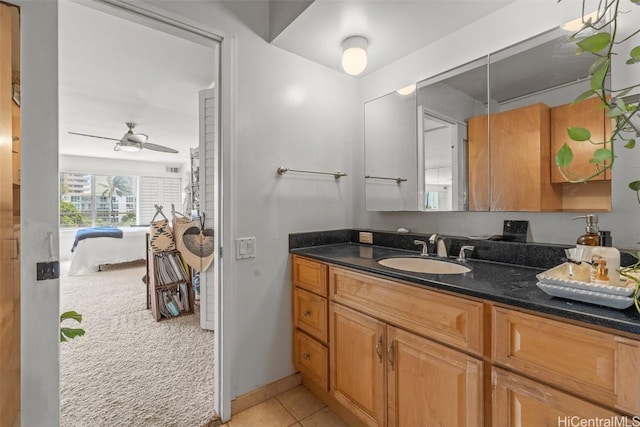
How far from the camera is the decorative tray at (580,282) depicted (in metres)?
0.77

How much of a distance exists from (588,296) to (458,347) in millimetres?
422

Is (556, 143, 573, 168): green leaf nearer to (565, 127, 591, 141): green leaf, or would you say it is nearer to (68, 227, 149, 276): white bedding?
(565, 127, 591, 141): green leaf

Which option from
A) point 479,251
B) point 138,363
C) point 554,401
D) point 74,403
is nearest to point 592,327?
point 554,401

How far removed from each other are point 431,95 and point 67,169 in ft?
26.0

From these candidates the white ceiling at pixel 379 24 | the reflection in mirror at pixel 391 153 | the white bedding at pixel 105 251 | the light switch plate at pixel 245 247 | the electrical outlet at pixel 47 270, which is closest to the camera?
the electrical outlet at pixel 47 270

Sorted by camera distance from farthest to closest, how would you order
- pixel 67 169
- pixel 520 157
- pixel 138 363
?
pixel 67 169 < pixel 138 363 < pixel 520 157

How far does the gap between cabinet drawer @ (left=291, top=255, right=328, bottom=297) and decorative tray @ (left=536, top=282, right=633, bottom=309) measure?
1.00 m

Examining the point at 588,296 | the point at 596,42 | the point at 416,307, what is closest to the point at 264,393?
the point at 416,307

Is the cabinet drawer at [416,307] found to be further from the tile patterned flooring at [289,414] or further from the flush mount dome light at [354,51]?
the flush mount dome light at [354,51]

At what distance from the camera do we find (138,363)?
7.25 feet

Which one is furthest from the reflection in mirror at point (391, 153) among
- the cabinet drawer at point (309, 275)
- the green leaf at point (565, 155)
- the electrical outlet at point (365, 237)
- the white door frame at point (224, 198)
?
the green leaf at point (565, 155)

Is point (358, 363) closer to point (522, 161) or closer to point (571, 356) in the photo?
point (571, 356)

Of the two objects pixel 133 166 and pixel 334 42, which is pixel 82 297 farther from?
pixel 133 166

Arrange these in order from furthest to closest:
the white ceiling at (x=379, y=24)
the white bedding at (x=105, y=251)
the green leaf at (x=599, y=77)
Result: the white bedding at (x=105, y=251)
the white ceiling at (x=379, y=24)
the green leaf at (x=599, y=77)
